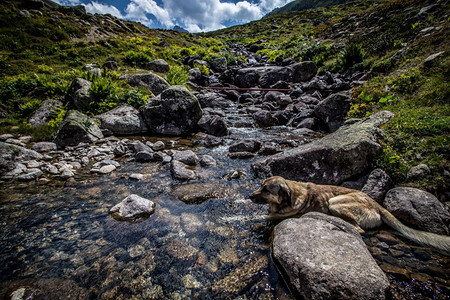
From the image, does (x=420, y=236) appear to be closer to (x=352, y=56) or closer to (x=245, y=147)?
(x=245, y=147)

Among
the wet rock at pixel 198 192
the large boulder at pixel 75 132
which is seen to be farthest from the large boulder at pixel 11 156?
the wet rock at pixel 198 192

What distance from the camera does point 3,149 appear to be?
16.6ft

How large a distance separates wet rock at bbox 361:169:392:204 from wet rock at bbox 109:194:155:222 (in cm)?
495

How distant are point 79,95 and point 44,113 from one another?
182 centimetres

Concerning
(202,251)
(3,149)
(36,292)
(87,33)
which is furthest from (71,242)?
(87,33)

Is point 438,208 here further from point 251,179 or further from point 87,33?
point 87,33

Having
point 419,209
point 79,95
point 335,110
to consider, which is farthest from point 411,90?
point 79,95

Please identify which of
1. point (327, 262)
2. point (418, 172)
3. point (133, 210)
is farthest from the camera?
point (418, 172)

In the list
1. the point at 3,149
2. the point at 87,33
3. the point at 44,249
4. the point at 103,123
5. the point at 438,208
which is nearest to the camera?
the point at 44,249

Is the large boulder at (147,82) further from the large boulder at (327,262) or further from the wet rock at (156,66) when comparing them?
the large boulder at (327,262)

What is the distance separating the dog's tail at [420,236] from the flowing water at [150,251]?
0.43 feet

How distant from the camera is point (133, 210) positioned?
373cm

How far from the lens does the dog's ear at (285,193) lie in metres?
3.52

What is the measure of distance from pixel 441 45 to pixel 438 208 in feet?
33.5
